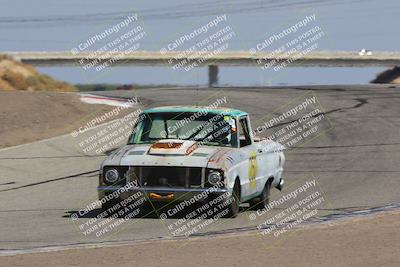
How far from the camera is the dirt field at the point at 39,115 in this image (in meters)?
22.8

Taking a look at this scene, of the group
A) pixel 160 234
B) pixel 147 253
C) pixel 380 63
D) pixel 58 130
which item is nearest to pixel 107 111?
pixel 58 130

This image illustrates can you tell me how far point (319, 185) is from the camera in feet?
51.2

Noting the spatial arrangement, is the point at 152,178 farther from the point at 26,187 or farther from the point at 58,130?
the point at 58,130

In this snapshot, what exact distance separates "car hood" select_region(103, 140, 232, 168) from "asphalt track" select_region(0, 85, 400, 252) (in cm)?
74

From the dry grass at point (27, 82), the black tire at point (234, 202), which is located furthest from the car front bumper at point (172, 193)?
the dry grass at point (27, 82)

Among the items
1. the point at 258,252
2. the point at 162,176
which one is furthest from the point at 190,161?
the point at 258,252

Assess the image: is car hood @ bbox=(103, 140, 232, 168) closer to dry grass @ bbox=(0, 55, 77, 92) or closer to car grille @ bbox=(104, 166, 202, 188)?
car grille @ bbox=(104, 166, 202, 188)

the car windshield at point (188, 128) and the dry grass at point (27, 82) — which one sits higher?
the car windshield at point (188, 128)

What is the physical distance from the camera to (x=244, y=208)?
13508 mm

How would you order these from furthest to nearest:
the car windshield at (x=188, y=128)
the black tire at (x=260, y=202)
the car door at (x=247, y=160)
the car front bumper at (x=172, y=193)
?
1. the black tire at (x=260, y=202)
2. the car windshield at (x=188, y=128)
3. the car door at (x=247, y=160)
4. the car front bumper at (x=172, y=193)

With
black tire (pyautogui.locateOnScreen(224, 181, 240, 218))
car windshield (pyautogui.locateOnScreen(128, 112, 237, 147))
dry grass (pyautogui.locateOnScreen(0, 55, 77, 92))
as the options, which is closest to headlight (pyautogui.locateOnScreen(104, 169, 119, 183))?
car windshield (pyautogui.locateOnScreen(128, 112, 237, 147))

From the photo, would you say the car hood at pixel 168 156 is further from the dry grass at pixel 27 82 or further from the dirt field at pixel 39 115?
the dry grass at pixel 27 82

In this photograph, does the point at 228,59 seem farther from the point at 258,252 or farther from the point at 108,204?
the point at 258,252

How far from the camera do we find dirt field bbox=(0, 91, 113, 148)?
74.9 feet
